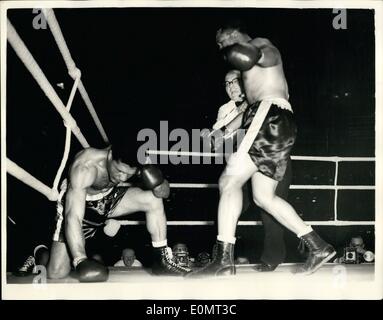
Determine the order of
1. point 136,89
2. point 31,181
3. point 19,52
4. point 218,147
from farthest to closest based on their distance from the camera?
point 136,89 → point 218,147 → point 31,181 → point 19,52

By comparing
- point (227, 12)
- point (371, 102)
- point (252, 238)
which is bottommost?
point (252, 238)

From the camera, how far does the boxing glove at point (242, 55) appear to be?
62.0 inches

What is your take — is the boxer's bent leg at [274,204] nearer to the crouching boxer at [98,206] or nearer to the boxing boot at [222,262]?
the boxing boot at [222,262]

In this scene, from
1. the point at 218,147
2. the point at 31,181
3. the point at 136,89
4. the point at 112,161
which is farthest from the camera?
the point at 136,89

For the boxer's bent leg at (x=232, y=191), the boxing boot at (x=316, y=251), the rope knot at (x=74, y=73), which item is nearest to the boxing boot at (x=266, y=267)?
the boxing boot at (x=316, y=251)

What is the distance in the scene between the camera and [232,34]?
1.71 m

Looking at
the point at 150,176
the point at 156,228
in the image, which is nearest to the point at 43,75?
the point at 150,176

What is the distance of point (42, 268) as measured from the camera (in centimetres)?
189

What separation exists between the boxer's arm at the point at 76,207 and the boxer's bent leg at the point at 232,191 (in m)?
0.51

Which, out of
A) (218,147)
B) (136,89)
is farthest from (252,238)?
(218,147)

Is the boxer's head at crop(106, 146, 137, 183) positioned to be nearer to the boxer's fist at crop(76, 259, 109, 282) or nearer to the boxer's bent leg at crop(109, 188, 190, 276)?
the boxer's bent leg at crop(109, 188, 190, 276)

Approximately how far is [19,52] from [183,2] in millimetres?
719

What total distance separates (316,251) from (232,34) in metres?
0.86

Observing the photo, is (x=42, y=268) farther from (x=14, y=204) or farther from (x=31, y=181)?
(x=31, y=181)
